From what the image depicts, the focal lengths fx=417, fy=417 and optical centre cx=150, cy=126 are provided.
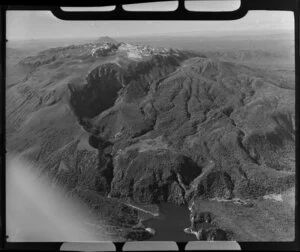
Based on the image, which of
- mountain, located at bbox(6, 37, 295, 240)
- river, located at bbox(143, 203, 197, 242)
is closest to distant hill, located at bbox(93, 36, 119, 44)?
mountain, located at bbox(6, 37, 295, 240)

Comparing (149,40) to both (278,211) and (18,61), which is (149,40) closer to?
(18,61)

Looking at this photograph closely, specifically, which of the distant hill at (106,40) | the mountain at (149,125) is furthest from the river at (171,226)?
the distant hill at (106,40)

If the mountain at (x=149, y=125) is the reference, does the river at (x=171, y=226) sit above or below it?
below

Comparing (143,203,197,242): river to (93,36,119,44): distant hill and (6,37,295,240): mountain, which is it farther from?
(93,36,119,44): distant hill

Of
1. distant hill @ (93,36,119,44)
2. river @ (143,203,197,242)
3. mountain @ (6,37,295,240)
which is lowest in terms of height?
river @ (143,203,197,242)

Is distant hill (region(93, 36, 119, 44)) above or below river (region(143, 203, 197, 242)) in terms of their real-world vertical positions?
above

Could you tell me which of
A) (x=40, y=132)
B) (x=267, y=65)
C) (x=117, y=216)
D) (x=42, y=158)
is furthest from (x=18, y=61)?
(x=267, y=65)

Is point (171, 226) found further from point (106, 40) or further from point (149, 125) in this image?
point (106, 40)

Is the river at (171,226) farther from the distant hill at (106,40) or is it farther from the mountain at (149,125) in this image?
the distant hill at (106,40)
